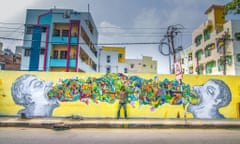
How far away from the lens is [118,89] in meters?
10.2

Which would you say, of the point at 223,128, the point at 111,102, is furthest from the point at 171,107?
the point at 111,102

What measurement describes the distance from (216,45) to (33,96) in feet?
94.0

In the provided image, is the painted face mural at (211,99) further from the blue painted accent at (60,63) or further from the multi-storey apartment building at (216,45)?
the blue painted accent at (60,63)

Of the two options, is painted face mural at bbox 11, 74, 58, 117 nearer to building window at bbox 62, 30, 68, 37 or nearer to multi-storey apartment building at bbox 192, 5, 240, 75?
building window at bbox 62, 30, 68, 37

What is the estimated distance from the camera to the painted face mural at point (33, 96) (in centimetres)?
984

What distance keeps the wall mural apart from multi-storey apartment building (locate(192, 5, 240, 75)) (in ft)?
53.3

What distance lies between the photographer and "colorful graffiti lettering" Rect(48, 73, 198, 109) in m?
10.0

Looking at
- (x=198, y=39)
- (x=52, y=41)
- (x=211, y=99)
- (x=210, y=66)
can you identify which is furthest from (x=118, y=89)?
(x=198, y=39)

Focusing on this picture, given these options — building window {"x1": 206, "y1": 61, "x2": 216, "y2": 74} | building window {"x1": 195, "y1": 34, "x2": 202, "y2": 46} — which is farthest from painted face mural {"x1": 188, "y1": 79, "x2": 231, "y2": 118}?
building window {"x1": 195, "y1": 34, "x2": 202, "y2": 46}

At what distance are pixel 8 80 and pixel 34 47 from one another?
17394mm

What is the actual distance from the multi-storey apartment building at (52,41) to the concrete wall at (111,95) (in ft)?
49.7

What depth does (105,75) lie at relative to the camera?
10305mm

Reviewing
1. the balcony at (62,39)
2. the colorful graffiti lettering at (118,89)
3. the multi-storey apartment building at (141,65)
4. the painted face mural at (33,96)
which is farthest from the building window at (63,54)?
the multi-storey apartment building at (141,65)

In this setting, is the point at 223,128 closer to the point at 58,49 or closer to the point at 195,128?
the point at 195,128
